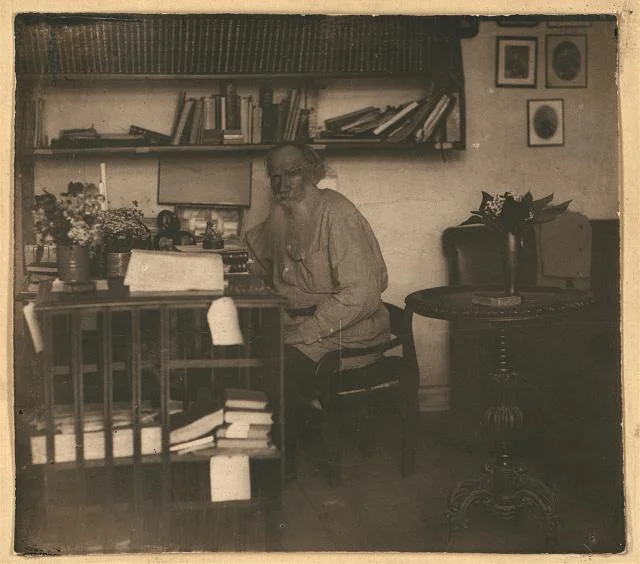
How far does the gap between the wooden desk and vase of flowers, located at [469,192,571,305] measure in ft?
2.90

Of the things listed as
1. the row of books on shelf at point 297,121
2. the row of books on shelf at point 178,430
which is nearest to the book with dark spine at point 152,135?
the row of books on shelf at point 297,121

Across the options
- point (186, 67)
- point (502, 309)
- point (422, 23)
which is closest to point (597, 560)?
point (502, 309)

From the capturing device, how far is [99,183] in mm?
2840

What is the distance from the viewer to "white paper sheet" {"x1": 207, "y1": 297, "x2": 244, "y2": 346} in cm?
260

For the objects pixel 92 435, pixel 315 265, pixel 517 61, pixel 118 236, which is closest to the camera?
pixel 92 435

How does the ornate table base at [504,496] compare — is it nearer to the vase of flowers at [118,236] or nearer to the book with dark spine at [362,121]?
the vase of flowers at [118,236]

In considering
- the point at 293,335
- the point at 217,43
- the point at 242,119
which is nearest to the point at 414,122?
the point at 242,119

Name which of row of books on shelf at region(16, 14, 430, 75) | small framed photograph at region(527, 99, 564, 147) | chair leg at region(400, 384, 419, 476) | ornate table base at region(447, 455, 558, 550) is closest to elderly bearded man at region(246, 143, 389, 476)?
chair leg at region(400, 384, 419, 476)

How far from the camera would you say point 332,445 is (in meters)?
3.05

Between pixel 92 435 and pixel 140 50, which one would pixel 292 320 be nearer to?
pixel 92 435

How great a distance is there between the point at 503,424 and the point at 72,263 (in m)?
1.64

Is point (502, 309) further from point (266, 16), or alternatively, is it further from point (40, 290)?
point (40, 290)

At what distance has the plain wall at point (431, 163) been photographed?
2.75 m

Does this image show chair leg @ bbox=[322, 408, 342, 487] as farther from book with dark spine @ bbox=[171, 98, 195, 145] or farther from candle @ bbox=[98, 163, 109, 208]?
book with dark spine @ bbox=[171, 98, 195, 145]
